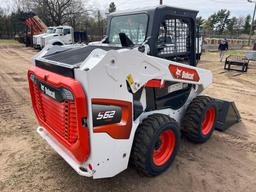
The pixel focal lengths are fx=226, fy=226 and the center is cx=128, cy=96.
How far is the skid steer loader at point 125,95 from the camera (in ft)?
7.18

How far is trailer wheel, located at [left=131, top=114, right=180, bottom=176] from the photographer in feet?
8.96

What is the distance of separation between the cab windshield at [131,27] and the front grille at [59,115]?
141 centimetres

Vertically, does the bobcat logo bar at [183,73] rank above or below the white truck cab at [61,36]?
below

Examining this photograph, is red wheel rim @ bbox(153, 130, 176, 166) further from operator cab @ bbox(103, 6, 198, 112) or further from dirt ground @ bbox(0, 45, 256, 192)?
operator cab @ bbox(103, 6, 198, 112)

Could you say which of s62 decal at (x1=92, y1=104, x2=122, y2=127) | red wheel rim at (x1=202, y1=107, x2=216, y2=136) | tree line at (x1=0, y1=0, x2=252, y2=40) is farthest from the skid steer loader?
tree line at (x1=0, y1=0, x2=252, y2=40)

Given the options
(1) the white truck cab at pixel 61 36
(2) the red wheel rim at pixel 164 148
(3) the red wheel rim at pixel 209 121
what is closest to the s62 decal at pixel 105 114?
(2) the red wheel rim at pixel 164 148

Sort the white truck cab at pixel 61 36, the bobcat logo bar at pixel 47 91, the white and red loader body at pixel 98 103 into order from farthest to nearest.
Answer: the white truck cab at pixel 61 36 → the bobcat logo bar at pixel 47 91 → the white and red loader body at pixel 98 103

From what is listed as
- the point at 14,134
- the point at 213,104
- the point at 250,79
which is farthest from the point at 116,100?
the point at 250,79

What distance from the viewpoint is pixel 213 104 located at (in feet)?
12.8

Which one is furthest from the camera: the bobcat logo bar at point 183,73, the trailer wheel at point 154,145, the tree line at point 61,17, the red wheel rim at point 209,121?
the tree line at point 61,17

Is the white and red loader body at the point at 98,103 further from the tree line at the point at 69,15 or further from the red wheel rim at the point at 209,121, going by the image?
the tree line at the point at 69,15

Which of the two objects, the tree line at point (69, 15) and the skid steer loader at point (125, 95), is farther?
the tree line at point (69, 15)

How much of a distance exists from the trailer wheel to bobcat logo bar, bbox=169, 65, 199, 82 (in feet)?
2.04

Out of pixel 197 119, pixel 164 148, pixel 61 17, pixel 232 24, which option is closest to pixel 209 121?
pixel 197 119
